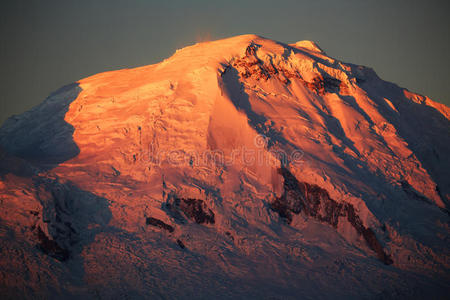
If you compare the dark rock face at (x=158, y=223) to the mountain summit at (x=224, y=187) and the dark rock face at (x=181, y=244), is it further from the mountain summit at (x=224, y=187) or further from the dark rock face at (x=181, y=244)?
the dark rock face at (x=181, y=244)

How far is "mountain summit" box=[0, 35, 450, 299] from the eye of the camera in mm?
36406

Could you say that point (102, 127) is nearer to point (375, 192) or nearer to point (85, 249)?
point (85, 249)

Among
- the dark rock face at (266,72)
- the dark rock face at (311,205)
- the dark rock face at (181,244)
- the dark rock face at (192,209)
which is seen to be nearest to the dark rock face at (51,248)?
the dark rock face at (181,244)

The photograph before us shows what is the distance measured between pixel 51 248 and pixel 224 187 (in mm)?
19393

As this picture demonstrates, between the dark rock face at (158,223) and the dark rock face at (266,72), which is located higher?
the dark rock face at (266,72)

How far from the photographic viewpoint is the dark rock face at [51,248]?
35.8 metres

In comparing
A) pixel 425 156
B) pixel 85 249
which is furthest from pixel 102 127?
pixel 425 156

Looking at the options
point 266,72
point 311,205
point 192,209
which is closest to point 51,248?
point 192,209

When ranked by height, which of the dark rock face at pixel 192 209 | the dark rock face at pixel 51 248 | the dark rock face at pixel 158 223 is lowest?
the dark rock face at pixel 51 248

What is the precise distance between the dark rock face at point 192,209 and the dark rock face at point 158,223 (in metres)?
1.57

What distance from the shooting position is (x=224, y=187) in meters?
45.8

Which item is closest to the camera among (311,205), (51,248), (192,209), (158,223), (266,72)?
(51,248)

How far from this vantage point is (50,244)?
119 ft

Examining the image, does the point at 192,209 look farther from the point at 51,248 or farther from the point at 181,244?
the point at 51,248
